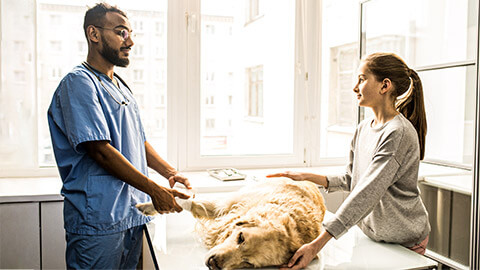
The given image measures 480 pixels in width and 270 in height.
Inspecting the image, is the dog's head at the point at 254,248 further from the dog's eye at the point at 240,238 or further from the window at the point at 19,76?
the window at the point at 19,76

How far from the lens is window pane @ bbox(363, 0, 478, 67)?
1807 mm

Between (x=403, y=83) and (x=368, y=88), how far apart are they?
0.13 meters

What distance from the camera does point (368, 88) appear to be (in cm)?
149

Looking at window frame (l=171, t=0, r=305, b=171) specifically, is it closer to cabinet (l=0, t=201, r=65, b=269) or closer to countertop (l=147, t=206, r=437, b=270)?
cabinet (l=0, t=201, r=65, b=269)

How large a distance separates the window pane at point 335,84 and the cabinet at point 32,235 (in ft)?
6.12

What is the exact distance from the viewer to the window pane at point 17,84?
226 centimetres

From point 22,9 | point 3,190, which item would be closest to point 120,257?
point 3,190

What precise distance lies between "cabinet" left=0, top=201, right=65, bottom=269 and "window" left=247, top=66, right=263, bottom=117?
4.70ft

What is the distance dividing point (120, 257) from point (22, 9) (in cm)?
164

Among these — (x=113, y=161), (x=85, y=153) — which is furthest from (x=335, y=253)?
(x=85, y=153)

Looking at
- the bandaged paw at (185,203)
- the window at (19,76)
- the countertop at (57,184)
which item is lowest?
the countertop at (57,184)

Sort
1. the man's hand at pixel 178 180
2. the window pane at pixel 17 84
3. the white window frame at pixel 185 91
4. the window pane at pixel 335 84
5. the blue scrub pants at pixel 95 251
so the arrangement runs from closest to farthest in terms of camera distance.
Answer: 1. the blue scrub pants at pixel 95 251
2. the man's hand at pixel 178 180
3. the window pane at pixel 17 84
4. the white window frame at pixel 185 91
5. the window pane at pixel 335 84

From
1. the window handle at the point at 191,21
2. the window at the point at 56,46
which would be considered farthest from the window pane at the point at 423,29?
the window at the point at 56,46

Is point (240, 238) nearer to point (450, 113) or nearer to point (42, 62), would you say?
point (450, 113)
